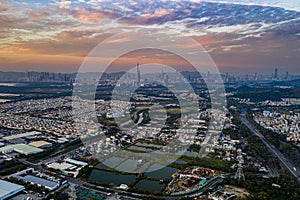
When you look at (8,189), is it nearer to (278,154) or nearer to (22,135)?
(22,135)

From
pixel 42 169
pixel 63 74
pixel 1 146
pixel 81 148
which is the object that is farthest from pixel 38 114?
pixel 63 74

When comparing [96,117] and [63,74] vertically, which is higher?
[63,74]

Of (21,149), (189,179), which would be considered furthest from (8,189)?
(189,179)

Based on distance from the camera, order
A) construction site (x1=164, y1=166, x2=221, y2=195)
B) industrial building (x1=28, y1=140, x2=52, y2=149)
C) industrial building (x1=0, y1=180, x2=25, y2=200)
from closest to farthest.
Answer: industrial building (x1=0, y1=180, x2=25, y2=200), construction site (x1=164, y1=166, x2=221, y2=195), industrial building (x1=28, y1=140, x2=52, y2=149)

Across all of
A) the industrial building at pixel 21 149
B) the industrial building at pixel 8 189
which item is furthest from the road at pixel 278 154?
the industrial building at pixel 21 149

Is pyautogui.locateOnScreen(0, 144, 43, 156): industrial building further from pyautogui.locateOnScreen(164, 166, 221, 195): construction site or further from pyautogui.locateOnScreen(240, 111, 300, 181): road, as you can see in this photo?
pyautogui.locateOnScreen(240, 111, 300, 181): road

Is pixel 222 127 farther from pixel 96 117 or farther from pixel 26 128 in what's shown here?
pixel 26 128

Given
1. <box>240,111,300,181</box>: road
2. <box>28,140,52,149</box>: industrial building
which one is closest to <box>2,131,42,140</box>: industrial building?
<box>28,140,52,149</box>: industrial building

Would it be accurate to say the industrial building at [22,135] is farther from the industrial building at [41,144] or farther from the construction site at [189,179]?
the construction site at [189,179]

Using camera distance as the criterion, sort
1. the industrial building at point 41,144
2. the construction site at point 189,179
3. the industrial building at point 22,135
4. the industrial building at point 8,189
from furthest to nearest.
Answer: the industrial building at point 22,135, the industrial building at point 41,144, the construction site at point 189,179, the industrial building at point 8,189
